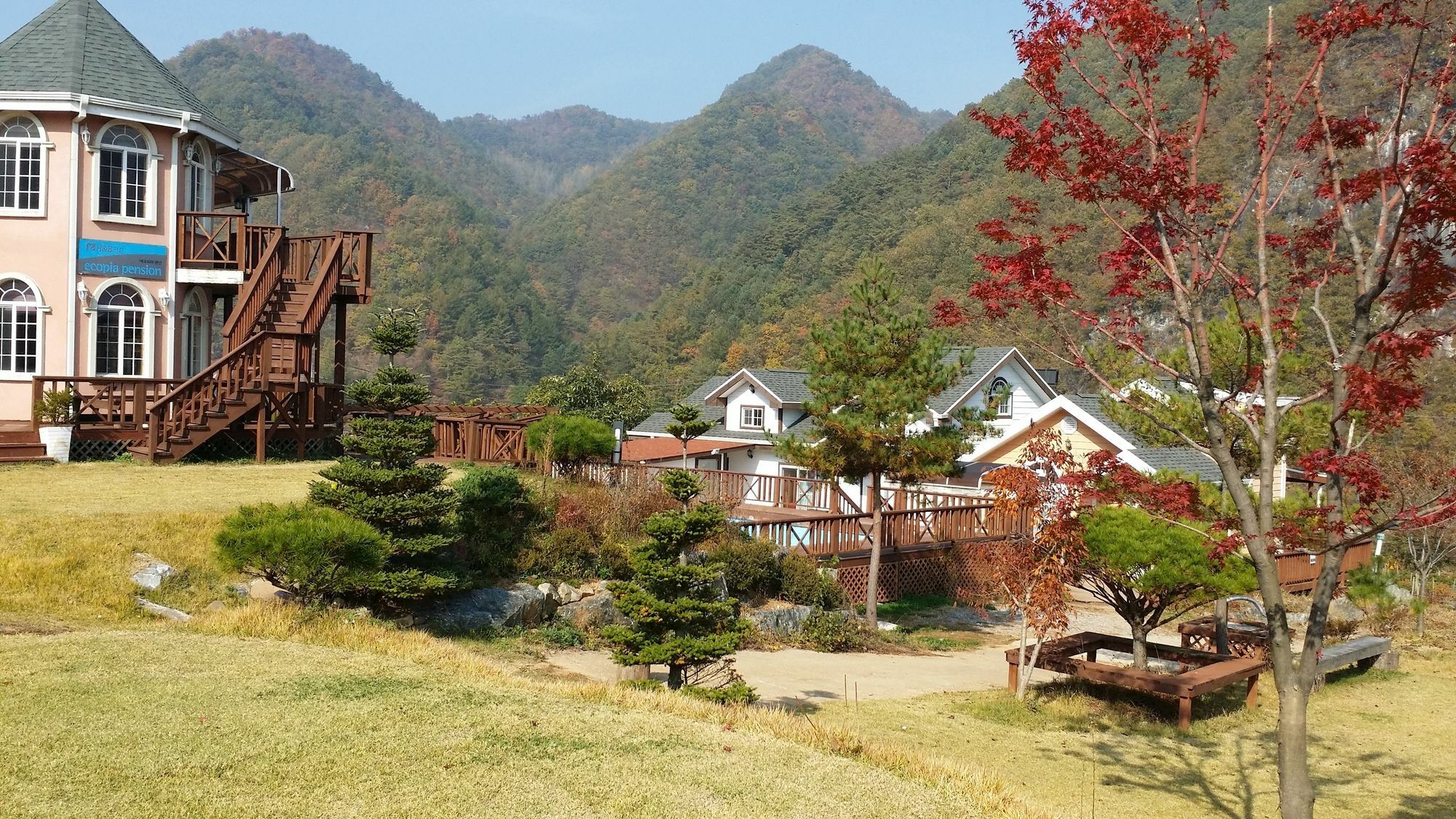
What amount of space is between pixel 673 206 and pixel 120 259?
118124 mm

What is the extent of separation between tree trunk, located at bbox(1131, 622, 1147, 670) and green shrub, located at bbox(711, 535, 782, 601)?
5967mm

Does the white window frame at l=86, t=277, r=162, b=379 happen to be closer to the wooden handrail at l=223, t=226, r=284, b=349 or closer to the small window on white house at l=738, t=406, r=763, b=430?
the wooden handrail at l=223, t=226, r=284, b=349

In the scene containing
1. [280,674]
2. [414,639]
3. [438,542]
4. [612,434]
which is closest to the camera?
[280,674]

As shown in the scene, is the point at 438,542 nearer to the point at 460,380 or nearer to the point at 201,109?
the point at 201,109

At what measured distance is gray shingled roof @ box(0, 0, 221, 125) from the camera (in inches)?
857

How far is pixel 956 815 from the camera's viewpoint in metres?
6.77

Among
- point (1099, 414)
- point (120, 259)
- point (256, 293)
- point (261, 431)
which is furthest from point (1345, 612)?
point (120, 259)

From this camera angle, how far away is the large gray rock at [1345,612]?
21.0 m

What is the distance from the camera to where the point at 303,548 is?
37.9 feet

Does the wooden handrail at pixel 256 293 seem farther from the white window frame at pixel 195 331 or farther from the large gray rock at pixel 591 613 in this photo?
the large gray rock at pixel 591 613

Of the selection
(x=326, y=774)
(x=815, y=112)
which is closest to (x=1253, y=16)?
(x=326, y=774)

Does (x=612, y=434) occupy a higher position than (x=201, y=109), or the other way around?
(x=201, y=109)

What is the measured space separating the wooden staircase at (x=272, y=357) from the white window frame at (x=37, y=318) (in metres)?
2.64

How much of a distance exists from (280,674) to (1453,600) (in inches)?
1005
